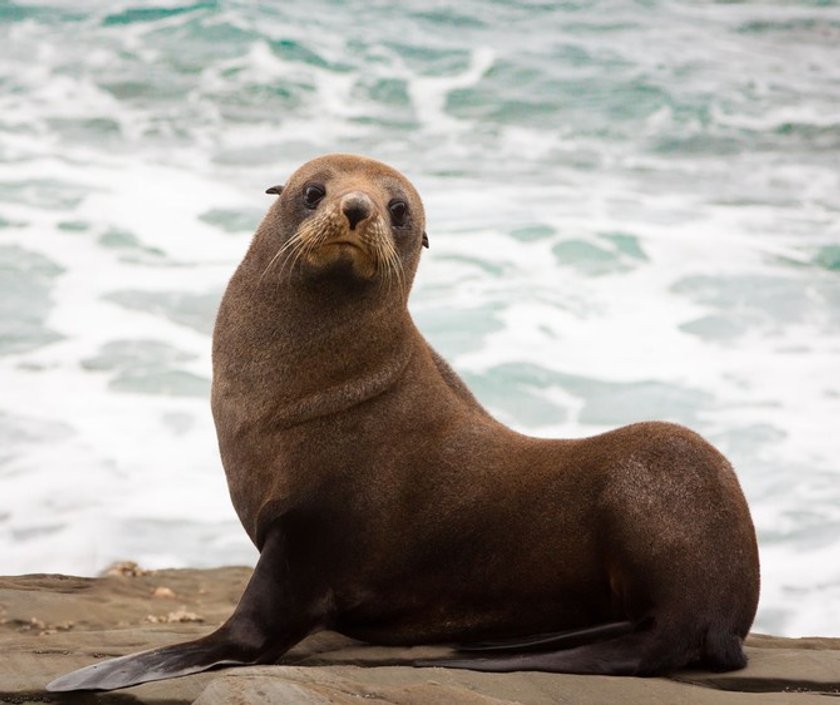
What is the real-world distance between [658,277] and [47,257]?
5.70m

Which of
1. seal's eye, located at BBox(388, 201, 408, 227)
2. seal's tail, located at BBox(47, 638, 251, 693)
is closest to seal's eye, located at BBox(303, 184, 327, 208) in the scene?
seal's eye, located at BBox(388, 201, 408, 227)

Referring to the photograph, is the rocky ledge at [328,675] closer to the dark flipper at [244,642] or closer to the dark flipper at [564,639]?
the dark flipper at [244,642]

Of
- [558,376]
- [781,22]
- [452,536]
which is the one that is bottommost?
[452,536]

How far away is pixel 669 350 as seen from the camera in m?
12.5

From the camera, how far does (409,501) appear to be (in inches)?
182

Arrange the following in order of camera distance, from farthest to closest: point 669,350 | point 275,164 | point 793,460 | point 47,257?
point 275,164 < point 47,257 < point 669,350 < point 793,460

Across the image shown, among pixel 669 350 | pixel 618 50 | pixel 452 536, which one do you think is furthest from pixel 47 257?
pixel 618 50

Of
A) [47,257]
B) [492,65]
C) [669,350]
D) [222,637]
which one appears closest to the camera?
[222,637]

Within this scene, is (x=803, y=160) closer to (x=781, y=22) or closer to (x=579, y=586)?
(x=781, y=22)

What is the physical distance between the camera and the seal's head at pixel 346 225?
462 cm

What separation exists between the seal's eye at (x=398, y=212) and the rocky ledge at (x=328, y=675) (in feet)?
4.49

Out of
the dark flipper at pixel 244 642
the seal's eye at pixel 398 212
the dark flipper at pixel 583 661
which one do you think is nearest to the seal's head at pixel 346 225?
→ the seal's eye at pixel 398 212

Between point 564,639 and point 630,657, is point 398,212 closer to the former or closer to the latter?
point 564,639

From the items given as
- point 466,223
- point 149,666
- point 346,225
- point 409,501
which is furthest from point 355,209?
point 466,223
